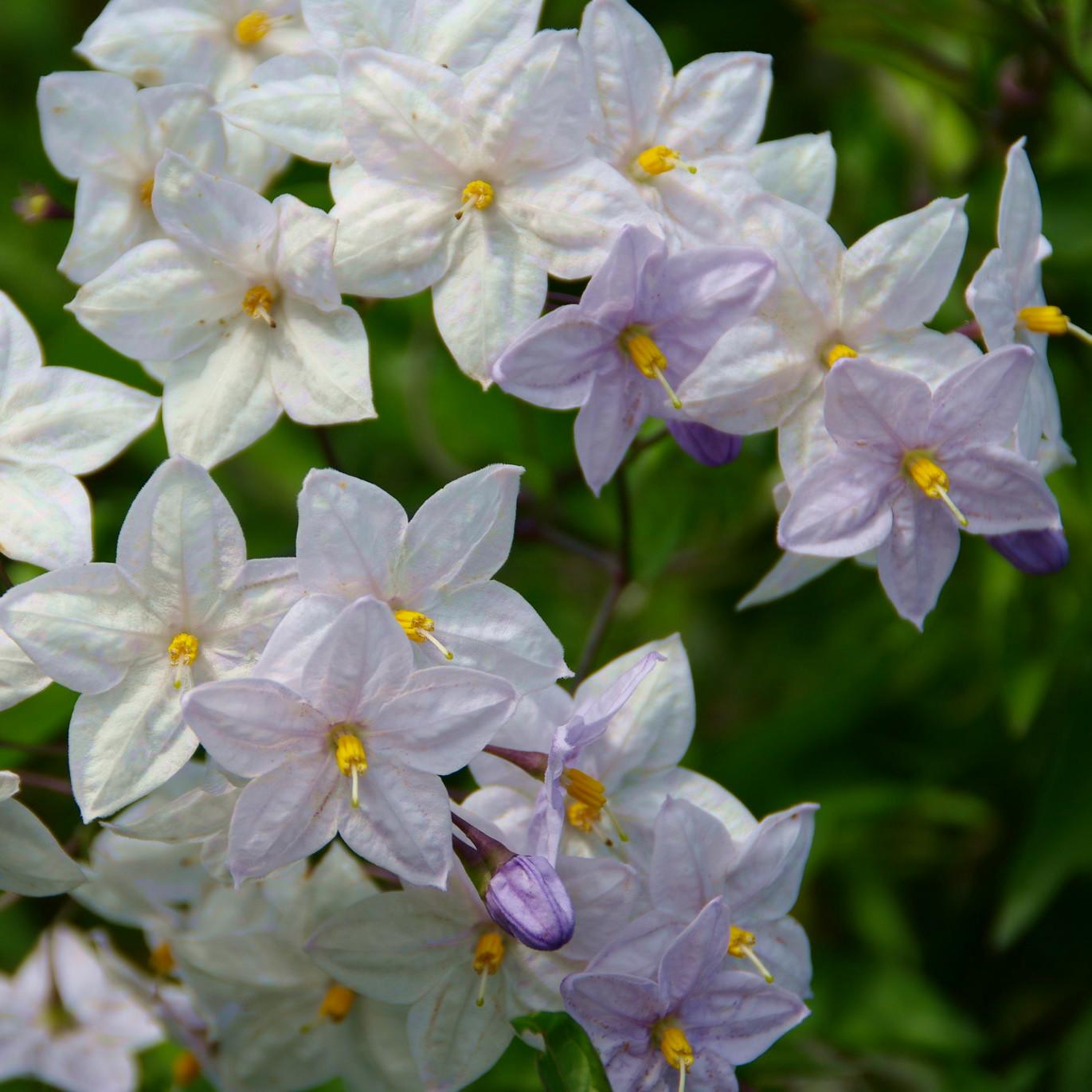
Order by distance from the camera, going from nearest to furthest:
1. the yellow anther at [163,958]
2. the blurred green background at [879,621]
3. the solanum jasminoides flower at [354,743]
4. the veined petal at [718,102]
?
the solanum jasminoides flower at [354,743]
the veined petal at [718,102]
the yellow anther at [163,958]
the blurred green background at [879,621]

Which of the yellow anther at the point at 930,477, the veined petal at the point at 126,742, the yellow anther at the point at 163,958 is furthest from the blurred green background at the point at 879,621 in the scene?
the yellow anther at the point at 930,477

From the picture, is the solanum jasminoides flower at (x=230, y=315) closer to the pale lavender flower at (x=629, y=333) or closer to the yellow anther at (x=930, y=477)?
the pale lavender flower at (x=629, y=333)

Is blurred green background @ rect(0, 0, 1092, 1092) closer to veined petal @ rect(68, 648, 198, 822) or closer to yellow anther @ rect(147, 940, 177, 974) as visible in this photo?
yellow anther @ rect(147, 940, 177, 974)

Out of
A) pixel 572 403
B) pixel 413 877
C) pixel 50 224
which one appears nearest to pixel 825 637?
pixel 572 403

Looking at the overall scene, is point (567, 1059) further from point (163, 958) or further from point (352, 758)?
point (163, 958)

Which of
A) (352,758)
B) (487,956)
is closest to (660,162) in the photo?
(352,758)

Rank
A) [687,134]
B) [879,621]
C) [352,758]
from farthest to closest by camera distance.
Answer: [879,621]
[687,134]
[352,758]

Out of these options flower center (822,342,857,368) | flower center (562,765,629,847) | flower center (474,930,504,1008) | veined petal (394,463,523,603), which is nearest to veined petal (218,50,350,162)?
veined petal (394,463,523,603)
